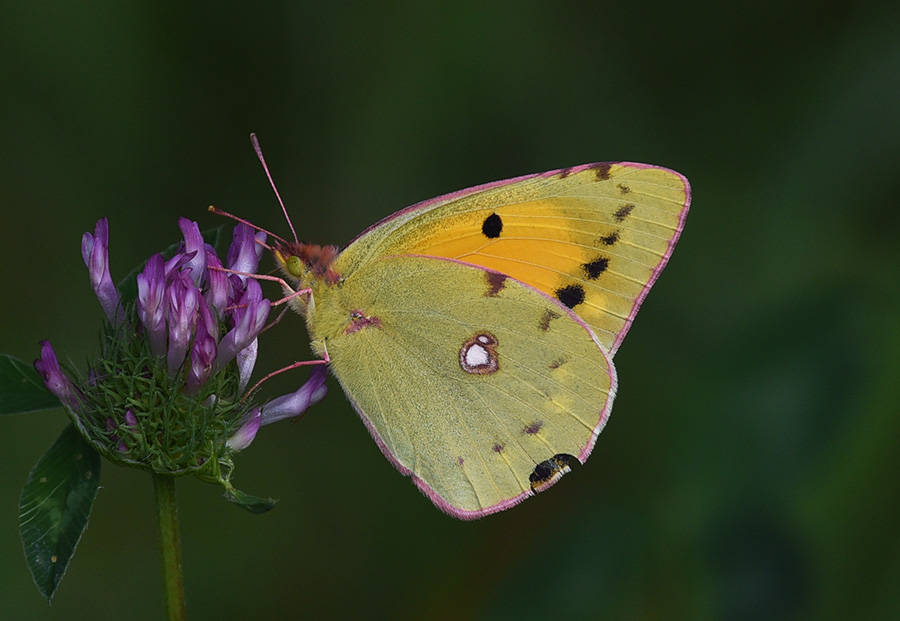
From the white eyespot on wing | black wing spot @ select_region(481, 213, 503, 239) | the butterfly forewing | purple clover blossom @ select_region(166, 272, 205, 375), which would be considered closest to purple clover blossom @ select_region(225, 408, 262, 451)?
purple clover blossom @ select_region(166, 272, 205, 375)

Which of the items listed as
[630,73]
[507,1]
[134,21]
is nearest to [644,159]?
[630,73]

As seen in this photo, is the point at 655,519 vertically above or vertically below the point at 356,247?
below

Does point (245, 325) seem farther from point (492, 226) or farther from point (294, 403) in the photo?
point (492, 226)

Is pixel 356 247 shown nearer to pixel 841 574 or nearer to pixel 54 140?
pixel 841 574

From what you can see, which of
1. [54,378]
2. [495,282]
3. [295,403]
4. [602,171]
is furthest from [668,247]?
[54,378]

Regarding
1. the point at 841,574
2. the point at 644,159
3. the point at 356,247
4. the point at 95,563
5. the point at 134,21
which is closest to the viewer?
the point at 356,247

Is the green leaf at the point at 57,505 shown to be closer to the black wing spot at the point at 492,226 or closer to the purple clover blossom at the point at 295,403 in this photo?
the purple clover blossom at the point at 295,403
